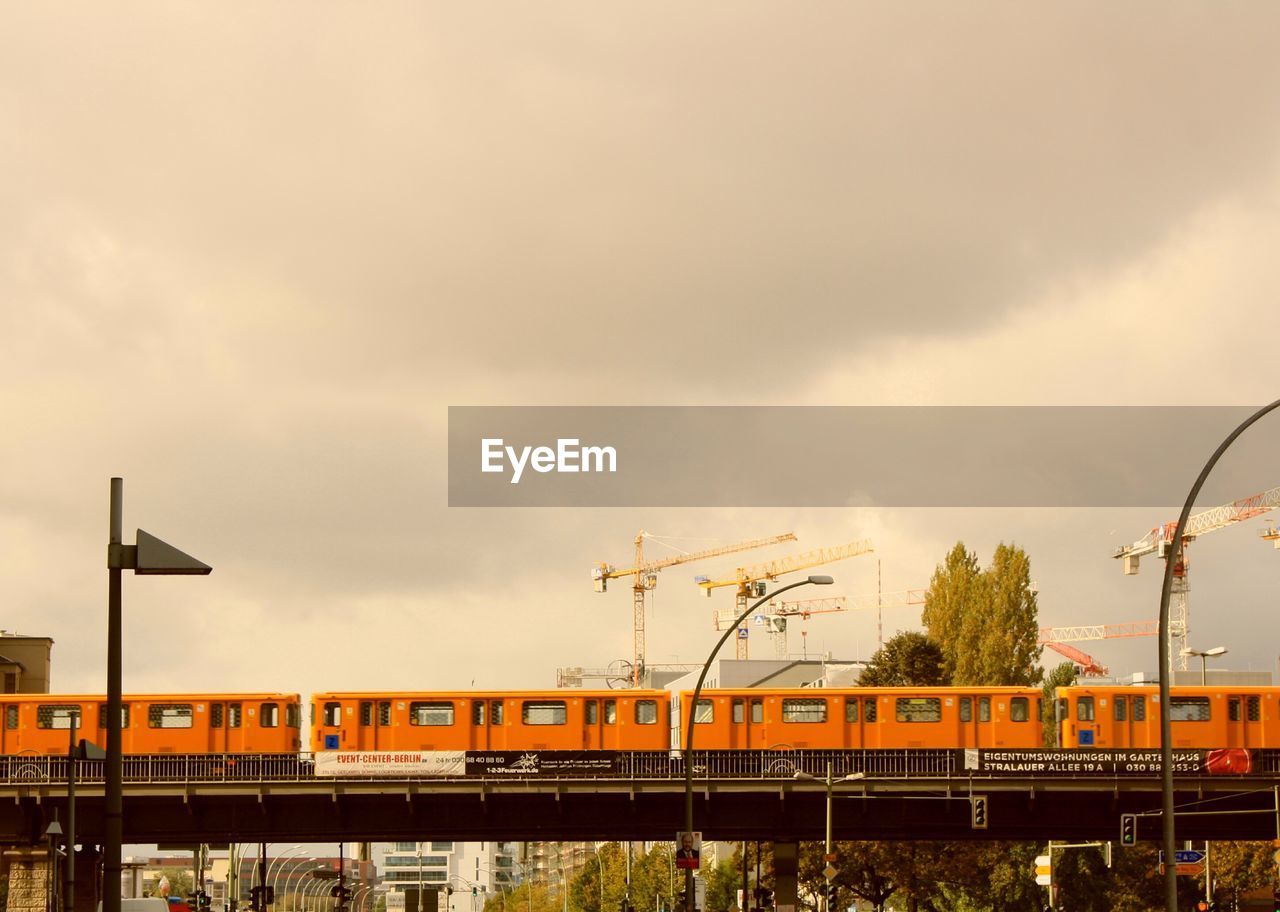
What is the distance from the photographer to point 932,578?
94188 mm

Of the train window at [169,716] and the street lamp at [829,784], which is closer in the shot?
the street lamp at [829,784]

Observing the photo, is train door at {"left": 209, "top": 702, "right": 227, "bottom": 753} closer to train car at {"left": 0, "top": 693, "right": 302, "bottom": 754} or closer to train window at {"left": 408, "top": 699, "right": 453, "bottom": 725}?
train car at {"left": 0, "top": 693, "right": 302, "bottom": 754}

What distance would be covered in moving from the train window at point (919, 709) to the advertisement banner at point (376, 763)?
655 inches

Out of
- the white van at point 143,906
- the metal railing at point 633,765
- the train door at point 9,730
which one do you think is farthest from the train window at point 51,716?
the white van at point 143,906

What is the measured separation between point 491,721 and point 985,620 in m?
38.0

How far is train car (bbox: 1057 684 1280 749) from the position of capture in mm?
61469

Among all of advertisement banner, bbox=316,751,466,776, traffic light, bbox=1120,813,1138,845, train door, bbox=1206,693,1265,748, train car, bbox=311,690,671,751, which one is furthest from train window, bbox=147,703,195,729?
train door, bbox=1206,693,1265,748

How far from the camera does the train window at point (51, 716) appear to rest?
204 ft

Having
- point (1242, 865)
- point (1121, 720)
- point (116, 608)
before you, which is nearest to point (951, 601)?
point (1242, 865)

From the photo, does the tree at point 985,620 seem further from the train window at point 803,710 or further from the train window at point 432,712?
the train window at point 432,712

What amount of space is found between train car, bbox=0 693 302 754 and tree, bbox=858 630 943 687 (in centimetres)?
3917

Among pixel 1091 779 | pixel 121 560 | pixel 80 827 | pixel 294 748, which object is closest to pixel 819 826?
pixel 1091 779

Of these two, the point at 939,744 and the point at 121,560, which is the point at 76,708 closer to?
the point at 939,744

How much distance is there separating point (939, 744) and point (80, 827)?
30681 mm
